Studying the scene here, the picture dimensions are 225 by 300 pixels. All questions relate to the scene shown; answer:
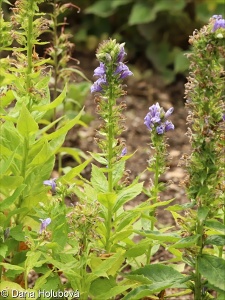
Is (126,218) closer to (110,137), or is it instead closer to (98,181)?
(98,181)

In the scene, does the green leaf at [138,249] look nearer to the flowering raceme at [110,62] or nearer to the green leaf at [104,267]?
the green leaf at [104,267]

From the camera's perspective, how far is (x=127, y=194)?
2.80m

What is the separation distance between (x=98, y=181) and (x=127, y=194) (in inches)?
5.1

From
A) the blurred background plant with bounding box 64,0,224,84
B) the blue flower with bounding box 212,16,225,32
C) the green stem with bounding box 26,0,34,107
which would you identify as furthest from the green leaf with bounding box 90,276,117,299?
the blurred background plant with bounding box 64,0,224,84

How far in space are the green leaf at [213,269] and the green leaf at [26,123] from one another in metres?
0.74

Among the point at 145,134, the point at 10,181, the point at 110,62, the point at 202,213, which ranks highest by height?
the point at 145,134

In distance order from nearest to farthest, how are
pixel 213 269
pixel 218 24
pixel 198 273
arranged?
pixel 218 24
pixel 213 269
pixel 198 273

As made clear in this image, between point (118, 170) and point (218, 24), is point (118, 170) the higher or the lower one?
the lower one

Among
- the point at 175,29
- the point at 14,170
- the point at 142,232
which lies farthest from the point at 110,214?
the point at 175,29

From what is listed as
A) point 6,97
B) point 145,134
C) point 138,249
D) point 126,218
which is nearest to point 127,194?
point 126,218

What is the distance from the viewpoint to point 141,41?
6465 millimetres

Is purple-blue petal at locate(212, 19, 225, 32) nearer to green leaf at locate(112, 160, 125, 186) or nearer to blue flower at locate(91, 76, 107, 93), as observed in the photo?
blue flower at locate(91, 76, 107, 93)

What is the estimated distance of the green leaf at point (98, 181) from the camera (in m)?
2.85

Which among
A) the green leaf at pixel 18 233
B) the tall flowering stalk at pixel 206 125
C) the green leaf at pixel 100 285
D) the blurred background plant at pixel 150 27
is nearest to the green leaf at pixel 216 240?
the tall flowering stalk at pixel 206 125
